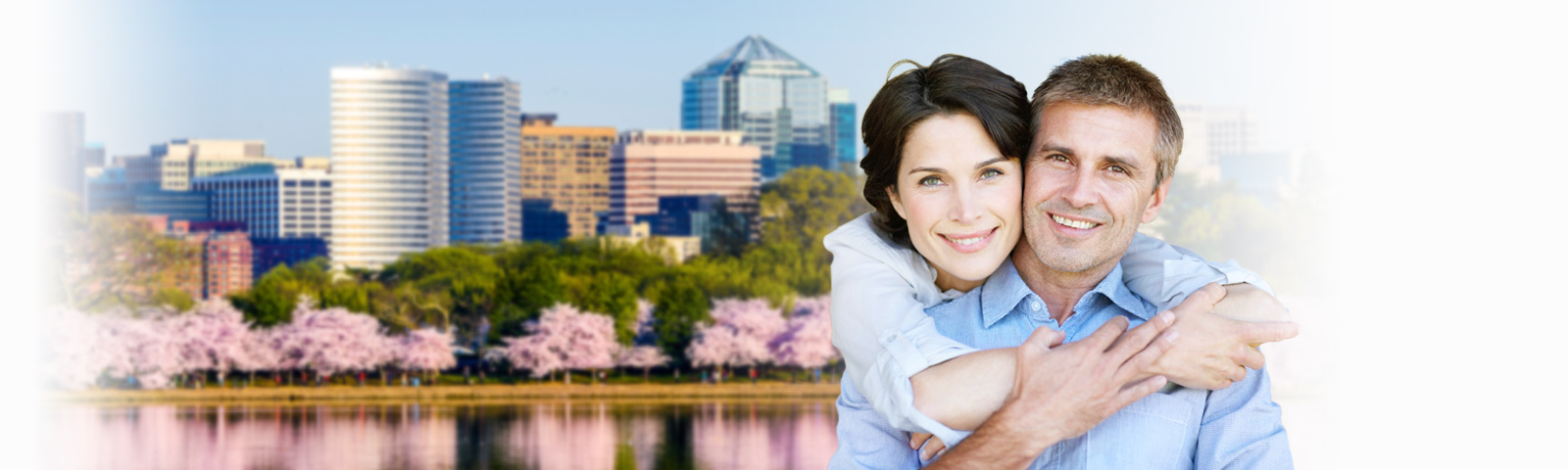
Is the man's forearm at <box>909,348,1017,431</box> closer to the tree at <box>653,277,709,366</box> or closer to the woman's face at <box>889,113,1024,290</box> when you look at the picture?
the woman's face at <box>889,113,1024,290</box>

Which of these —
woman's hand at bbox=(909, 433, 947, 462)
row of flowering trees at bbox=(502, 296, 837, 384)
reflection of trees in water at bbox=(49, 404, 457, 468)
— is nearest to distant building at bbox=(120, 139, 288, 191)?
reflection of trees in water at bbox=(49, 404, 457, 468)

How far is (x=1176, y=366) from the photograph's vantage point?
187cm

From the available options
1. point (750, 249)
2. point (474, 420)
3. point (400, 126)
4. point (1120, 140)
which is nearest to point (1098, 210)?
point (1120, 140)

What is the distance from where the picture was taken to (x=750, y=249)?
115 ft

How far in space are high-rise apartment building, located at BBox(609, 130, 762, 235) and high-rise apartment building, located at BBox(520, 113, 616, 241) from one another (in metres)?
1.38

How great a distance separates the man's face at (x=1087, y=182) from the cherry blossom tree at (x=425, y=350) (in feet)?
95.0

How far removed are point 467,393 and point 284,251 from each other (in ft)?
108

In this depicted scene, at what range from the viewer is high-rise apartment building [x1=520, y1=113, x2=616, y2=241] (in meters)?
62.4

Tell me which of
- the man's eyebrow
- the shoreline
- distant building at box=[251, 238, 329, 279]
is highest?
the man's eyebrow

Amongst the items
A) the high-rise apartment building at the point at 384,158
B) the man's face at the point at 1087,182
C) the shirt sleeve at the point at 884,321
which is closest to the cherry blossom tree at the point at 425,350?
the shirt sleeve at the point at 884,321

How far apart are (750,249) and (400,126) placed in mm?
33802

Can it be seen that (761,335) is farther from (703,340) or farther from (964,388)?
(964,388)

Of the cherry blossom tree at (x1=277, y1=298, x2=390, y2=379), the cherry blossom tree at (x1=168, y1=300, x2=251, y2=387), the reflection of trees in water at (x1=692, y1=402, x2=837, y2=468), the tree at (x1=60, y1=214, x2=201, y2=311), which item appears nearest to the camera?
the reflection of trees in water at (x1=692, y1=402, x2=837, y2=468)

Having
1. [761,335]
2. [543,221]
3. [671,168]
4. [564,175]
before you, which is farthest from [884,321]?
[543,221]
